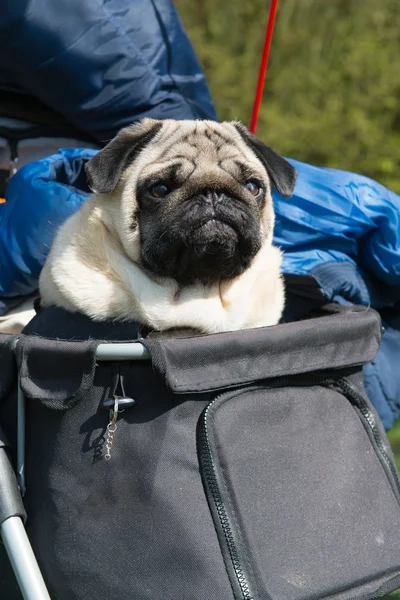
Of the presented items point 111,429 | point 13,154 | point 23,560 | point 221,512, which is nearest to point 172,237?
point 111,429

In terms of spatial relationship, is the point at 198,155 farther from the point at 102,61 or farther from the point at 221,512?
the point at 221,512

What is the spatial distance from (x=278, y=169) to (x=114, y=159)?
0.42m

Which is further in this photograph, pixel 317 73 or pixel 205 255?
pixel 317 73

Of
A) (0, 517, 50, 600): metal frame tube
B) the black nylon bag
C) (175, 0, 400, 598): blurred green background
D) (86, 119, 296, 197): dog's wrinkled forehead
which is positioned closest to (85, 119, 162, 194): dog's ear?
(86, 119, 296, 197): dog's wrinkled forehead

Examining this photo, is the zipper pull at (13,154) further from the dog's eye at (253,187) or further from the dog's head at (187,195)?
the dog's eye at (253,187)

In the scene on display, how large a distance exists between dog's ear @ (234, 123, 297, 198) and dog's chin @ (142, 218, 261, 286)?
0.17 m

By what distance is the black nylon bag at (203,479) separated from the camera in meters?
1.33

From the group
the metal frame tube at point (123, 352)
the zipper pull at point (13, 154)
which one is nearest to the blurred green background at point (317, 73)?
the zipper pull at point (13, 154)

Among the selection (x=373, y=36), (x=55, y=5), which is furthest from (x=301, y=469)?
(x=373, y=36)

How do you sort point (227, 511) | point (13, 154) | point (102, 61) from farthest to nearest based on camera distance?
point (13, 154) → point (102, 61) → point (227, 511)

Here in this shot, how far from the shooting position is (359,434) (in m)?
1.57

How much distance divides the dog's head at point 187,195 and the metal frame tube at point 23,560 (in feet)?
2.16

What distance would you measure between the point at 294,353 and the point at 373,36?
12.0 ft

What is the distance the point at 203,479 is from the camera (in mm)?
1358
